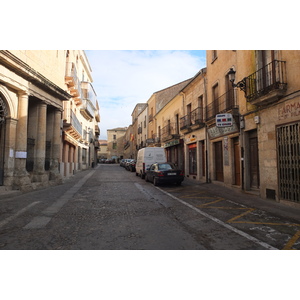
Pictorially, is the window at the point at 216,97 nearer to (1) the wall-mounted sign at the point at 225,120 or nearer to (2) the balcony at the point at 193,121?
(2) the balcony at the point at 193,121

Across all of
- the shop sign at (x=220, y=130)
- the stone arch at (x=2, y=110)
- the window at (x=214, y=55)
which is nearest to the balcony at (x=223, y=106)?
the shop sign at (x=220, y=130)

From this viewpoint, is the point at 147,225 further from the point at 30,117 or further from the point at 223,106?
the point at 30,117

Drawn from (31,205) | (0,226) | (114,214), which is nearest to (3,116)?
(31,205)

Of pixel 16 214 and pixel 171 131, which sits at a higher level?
pixel 171 131

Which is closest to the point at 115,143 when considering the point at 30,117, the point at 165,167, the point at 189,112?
the point at 189,112

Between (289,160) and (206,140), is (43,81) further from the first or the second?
(289,160)

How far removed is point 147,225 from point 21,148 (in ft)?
25.4

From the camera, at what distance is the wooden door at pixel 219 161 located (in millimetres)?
13758

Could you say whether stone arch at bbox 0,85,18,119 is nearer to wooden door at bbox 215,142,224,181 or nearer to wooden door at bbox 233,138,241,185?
wooden door at bbox 233,138,241,185

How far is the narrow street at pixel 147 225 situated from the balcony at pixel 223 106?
524cm

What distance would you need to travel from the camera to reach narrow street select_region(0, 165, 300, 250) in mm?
3879

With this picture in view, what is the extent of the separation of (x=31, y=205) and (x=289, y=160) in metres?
8.48

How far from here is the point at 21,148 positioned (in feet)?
33.3

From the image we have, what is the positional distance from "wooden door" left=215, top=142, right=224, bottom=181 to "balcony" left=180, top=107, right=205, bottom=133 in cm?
199
